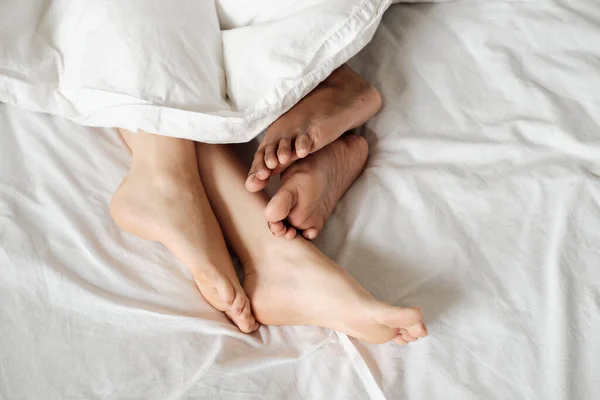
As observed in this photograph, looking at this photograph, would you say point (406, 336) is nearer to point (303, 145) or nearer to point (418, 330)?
point (418, 330)

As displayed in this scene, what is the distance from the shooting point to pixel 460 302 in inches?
29.3

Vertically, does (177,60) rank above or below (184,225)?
above

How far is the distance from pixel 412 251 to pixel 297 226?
0.15m

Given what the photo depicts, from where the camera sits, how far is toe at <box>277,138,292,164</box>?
2.49ft

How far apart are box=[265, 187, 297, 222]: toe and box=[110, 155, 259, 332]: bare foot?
87mm

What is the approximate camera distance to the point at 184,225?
770 millimetres

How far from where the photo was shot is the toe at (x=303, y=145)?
0.77 m

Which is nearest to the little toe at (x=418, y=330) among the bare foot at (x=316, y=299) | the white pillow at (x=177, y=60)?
the bare foot at (x=316, y=299)

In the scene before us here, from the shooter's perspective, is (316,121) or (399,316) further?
(316,121)

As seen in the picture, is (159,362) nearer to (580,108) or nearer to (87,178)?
(87,178)

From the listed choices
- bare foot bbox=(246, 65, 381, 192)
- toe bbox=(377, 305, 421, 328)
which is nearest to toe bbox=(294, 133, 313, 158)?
bare foot bbox=(246, 65, 381, 192)

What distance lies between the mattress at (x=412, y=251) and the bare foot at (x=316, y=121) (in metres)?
0.06

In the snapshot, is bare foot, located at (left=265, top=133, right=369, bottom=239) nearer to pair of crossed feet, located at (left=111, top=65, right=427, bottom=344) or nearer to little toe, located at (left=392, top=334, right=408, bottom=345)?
pair of crossed feet, located at (left=111, top=65, right=427, bottom=344)

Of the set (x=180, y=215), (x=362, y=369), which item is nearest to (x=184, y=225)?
(x=180, y=215)
